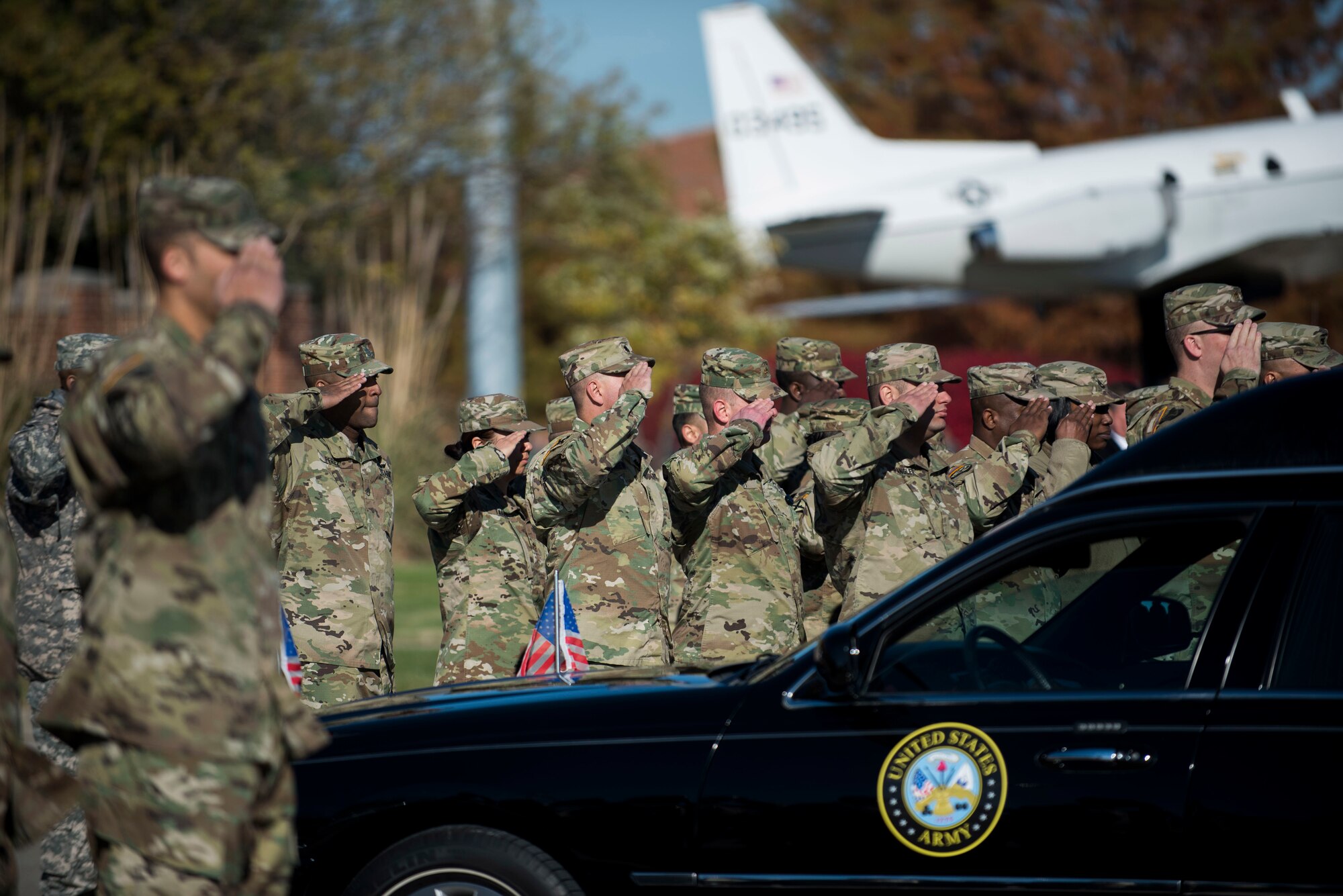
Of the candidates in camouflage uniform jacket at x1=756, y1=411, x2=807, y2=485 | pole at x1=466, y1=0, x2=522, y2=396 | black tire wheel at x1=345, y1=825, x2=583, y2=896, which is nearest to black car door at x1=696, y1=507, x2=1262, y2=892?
black tire wheel at x1=345, y1=825, x2=583, y2=896

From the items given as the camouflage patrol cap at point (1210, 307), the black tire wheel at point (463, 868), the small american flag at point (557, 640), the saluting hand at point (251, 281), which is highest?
the camouflage patrol cap at point (1210, 307)

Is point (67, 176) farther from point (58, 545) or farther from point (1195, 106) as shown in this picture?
point (1195, 106)

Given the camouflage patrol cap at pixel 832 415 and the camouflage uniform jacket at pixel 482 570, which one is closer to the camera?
the camouflage uniform jacket at pixel 482 570

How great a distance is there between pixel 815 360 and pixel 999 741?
4037 mm

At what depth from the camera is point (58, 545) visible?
605cm

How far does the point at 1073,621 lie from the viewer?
3818 millimetres

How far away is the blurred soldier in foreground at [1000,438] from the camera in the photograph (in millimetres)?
6168

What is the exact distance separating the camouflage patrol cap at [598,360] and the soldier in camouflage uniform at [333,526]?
88cm

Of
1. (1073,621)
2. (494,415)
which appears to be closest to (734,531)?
(494,415)

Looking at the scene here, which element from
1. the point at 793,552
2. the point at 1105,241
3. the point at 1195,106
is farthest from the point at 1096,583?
the point at 1195,106

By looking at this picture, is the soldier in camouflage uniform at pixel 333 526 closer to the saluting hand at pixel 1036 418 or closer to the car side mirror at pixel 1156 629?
the saluting hand at pixel 1036 418

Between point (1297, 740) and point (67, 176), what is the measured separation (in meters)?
16.2

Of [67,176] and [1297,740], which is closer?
[1297,740]

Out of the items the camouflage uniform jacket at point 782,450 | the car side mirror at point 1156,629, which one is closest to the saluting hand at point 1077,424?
the camouflage uniform jacket at point 782,450
